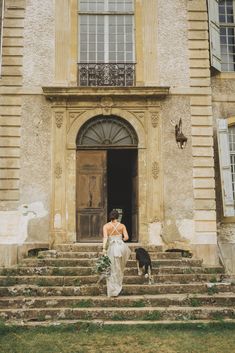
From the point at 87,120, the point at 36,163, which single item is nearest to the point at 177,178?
the point at 87,120

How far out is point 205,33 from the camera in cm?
1123

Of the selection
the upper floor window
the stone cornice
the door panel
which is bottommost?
the door panel

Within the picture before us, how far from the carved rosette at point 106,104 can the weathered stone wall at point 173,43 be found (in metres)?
1.39

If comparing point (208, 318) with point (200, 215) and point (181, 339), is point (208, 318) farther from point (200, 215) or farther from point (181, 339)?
point (200, 215)

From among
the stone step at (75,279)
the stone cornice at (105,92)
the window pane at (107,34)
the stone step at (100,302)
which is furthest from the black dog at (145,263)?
the window pane at (107,34)

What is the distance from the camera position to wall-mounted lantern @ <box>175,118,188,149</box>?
10539mm

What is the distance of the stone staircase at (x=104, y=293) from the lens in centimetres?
702

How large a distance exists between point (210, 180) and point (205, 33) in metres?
3.85

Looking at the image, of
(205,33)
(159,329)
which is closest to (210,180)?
(205,33)

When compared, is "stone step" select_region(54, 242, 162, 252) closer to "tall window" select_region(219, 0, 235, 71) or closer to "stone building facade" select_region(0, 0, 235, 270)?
"stone building facade" select_region(0, 0, 235, 270)

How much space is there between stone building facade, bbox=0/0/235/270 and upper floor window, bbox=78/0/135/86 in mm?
82

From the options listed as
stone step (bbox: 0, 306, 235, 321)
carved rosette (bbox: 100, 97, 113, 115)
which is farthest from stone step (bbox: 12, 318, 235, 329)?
carved rosette (bbox: 100, 97, 113, 115)

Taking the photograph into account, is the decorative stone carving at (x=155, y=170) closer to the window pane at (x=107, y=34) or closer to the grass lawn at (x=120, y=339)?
the window pane at (x=107, y=34)

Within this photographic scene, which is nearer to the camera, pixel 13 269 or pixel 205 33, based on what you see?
pixel 13 269
